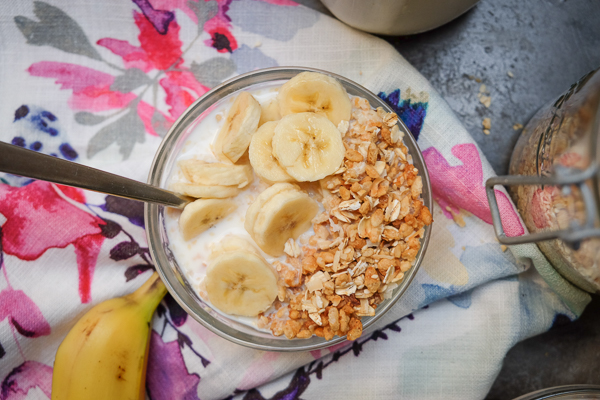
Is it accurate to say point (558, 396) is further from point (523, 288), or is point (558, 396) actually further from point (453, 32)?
point (453, 32)

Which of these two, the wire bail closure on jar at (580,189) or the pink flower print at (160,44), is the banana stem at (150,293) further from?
the wire bail closure on jar at (580,189)

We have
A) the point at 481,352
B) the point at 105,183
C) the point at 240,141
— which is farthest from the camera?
the point at 481,352

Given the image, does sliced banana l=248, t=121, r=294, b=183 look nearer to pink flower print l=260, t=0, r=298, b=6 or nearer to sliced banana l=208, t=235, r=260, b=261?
sliced banana l=208, t=235, r=260, b=261

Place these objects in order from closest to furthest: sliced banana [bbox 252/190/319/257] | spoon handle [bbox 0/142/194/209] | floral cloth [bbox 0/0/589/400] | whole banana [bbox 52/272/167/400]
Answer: spoon handle [bbox 0/142/194/209] < sliced banana [bbox 252/190/319/257] < whole banana [bbox 52/272/167/400] < floral cloth [bbox 0/0/589/400]

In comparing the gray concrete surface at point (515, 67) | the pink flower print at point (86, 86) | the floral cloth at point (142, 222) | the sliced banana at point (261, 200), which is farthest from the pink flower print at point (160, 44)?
the sliced banana at point (261, 200)

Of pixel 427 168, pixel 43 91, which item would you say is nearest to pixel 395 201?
pixel 427 168

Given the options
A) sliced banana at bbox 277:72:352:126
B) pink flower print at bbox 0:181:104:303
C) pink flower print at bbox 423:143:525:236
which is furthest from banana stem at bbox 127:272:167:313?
pink flower print at bbox 423:143:525:236
